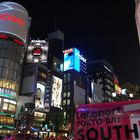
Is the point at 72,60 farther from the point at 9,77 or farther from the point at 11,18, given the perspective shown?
the point at 9,77

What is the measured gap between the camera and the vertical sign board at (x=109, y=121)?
3.92 m

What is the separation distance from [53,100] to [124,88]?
51422 mm

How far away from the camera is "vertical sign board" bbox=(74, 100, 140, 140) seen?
3.92 metres

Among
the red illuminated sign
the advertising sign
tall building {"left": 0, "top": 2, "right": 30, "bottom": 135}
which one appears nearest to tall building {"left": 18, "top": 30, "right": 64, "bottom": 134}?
tall building {"left": 0, "top": 2, "right": 30, "bottom": 135}

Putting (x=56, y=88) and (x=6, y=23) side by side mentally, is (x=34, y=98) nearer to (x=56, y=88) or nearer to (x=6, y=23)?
(x=56, y=88)

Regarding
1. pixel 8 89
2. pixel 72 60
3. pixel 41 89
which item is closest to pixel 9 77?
pixel 8 89

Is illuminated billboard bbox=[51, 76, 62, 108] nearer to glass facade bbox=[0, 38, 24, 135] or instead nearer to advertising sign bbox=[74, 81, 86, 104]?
glass facade bbox=[0, 38, 24, 135]

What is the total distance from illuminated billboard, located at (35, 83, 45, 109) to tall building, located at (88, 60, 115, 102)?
65789 mm

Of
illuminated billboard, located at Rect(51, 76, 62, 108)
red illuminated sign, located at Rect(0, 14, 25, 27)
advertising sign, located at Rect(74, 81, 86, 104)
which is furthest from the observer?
advertising sign, located at Rect(74, 81, 86, 104)

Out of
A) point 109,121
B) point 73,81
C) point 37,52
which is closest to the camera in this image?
point 109,121

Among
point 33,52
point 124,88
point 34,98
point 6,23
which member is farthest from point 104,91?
point 124,88

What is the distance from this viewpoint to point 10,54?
207 feet

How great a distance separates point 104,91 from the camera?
132 m

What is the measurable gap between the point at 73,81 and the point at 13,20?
4386 cm
